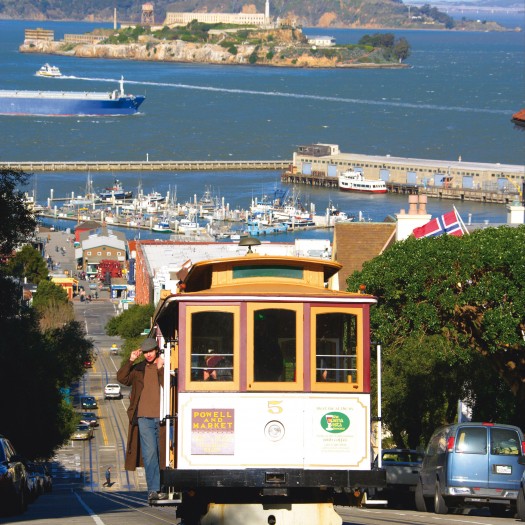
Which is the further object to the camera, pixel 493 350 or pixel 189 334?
pixel 493 350

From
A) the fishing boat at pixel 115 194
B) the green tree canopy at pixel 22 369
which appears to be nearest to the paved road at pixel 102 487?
the green tree canopy at pixel 22 369

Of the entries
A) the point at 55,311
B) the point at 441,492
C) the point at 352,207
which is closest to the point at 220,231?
the point at 352,207

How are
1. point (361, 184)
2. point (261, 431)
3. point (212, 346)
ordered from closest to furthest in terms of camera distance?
point (261, 431) < point (212, 346) < point (361, 184)

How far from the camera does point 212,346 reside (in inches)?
460

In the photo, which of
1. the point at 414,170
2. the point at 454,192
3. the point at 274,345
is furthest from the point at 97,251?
the point at 274,345

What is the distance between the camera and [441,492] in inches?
600

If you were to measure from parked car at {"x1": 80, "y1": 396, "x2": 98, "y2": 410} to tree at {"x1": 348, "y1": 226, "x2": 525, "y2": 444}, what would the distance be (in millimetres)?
28815

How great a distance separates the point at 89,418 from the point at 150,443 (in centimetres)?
3741

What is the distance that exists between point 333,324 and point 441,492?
4115 mm

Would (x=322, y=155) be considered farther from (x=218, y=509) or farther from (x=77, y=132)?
(x=218, y=509)

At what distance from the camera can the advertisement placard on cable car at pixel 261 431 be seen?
11.5 metres

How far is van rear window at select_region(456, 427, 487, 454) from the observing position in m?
14.9

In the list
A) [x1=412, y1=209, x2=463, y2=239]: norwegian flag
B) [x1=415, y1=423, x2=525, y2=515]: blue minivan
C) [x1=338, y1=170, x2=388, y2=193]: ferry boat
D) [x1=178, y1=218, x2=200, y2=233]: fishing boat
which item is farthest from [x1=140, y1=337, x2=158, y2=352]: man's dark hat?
[x1=338, y1=170, x2=388, y2=193]: ferry boat

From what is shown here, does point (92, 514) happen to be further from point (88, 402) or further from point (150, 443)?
point (88, 402)
